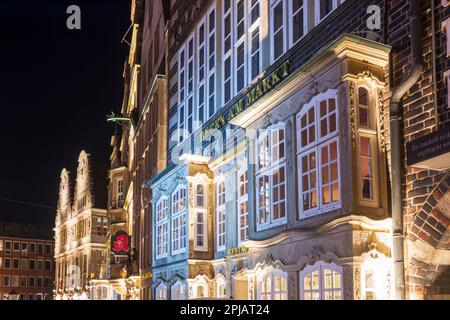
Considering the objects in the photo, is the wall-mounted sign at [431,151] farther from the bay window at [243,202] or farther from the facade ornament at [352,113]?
the bay window at [243,202]

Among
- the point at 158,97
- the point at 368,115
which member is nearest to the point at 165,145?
the point at 158,97

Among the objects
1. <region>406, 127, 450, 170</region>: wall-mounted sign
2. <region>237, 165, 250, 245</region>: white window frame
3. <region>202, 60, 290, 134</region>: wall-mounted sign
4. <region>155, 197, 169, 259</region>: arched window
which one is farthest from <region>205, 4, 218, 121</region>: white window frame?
<region>406, 127, 450, 170</region>: wall-mounted sign

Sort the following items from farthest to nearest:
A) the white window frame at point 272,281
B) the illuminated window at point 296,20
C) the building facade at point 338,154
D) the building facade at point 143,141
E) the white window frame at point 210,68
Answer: the building facade at point 143,141 → the white window frame at point 210,68 → the illuminated window at point 296,20 → the white window frame at point 272,281 → the building facade at point 338,154

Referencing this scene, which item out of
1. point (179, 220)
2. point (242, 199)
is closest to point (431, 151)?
point (242, 199)

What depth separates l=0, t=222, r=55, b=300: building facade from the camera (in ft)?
289

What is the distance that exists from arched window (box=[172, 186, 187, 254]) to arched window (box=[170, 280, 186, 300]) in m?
1.06

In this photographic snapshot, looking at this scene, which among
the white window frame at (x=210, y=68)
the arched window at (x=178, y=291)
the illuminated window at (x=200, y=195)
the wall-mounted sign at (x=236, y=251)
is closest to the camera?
the wall-mounted sign at (x=236, y=251)

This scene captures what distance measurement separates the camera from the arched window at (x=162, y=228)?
23141mm

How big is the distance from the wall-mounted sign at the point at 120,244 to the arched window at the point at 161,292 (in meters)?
11.2

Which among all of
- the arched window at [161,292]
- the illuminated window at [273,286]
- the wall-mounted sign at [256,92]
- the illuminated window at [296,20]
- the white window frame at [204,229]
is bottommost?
the arched window at [161,292]

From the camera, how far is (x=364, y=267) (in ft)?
38.9

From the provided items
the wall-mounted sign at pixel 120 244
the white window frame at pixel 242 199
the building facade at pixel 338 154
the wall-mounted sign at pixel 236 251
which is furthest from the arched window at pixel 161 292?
the wall-mounted sign at pixel 120 244

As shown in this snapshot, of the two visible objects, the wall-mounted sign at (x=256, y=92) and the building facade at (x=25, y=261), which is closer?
the wall-mounted sign at (x=256, y=92)

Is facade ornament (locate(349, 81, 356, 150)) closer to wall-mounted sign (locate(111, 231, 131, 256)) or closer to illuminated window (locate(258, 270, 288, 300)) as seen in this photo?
illuminated window (locate(258, 270, 288, 300))
